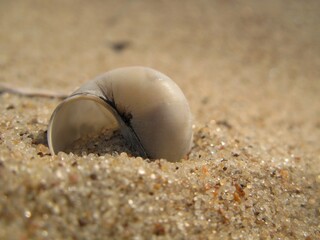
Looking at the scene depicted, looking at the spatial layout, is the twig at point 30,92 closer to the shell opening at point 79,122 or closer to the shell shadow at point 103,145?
the shell opening at point 79,122

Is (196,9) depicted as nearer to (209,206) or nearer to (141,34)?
(141,34)

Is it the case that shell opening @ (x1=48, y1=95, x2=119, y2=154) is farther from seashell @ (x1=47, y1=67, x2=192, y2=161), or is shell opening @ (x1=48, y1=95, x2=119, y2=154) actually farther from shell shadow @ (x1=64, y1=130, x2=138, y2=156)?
seashell @ (x1=47, y1=67, x2=192, y2=161)

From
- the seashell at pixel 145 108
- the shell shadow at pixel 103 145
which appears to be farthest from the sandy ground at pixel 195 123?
the seashell at pixel 145 108

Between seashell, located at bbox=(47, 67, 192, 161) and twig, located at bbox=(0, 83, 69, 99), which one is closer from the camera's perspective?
seashell, located at bbox=(47, 67, 192, 161)

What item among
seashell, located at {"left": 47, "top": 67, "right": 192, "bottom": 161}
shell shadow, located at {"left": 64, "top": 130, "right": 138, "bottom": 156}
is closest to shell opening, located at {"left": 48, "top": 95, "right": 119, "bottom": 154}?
shell shadow, located at {"left": 64, "top": 130, "right": 138, "bottom": 156}

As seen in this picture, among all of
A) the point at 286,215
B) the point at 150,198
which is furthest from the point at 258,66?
the point at 150,198

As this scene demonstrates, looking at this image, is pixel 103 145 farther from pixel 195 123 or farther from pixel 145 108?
pixel 195 123

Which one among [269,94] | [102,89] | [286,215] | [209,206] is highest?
[102,89]
